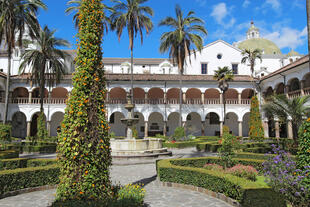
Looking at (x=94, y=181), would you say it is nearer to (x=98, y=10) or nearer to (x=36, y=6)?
(x=98, y=10)

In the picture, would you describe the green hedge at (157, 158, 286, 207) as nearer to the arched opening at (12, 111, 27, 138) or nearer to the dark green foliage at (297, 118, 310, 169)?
the dark green foliage at (297, 118, 310, 169)

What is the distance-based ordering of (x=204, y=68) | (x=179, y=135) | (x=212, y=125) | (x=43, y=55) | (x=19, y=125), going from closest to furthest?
(x=43, y=55)
(x=179, y=135)
(x=19, y=125)
(x=212, y=125)
(x=204, y=68)

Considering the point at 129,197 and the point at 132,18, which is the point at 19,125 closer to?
the point at 132,18

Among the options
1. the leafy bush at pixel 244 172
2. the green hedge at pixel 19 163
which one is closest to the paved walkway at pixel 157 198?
the leafy bush at pixel 244 172

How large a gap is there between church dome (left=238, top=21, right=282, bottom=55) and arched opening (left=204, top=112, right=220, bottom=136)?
150ft

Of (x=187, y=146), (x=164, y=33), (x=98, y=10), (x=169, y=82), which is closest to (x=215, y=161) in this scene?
(x=98, y=10)

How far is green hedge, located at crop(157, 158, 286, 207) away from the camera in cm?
464

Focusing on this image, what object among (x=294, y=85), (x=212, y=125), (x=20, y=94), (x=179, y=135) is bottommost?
(x=179, y=135)

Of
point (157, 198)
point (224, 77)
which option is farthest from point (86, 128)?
point (224, 77)

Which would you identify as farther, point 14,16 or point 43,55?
point 43,55

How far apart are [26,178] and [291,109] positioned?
540 inches

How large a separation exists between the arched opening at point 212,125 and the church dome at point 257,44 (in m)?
45.8

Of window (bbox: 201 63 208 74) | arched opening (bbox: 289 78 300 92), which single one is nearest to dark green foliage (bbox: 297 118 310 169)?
arched opening (bbox: 289 78 300 92)

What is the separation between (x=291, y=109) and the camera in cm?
1330
